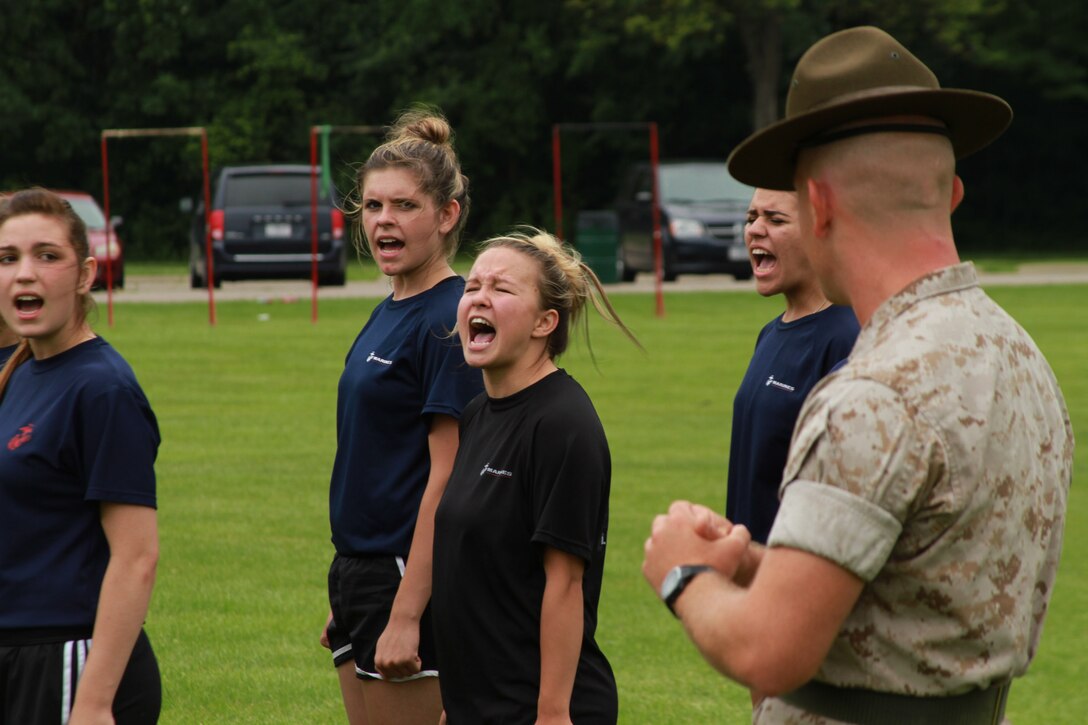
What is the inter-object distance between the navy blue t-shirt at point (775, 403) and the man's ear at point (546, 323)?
0.67m

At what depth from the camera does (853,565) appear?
225cm

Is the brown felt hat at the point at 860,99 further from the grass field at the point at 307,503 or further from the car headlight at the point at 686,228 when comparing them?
the car headlight at the point at 686,228

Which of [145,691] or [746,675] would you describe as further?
[145,691]

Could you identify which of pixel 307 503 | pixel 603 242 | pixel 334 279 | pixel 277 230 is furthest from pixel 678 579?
pixel 603 242

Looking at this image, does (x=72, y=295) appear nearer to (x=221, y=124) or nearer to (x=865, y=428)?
(x=865, y=428)

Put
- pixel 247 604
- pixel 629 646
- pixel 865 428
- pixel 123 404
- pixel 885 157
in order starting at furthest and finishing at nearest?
pixel 247 604 < pixel 629 646 < pixel 123 404 < pixel 885 157 < pixel 865 428

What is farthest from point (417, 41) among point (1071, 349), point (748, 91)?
point (1071, 349)

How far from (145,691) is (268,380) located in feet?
42.0

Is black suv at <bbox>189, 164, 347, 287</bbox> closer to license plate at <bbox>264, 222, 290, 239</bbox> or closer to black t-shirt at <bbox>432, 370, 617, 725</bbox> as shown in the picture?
license plate at <bbox>264, 222, 290, 239</bbox>

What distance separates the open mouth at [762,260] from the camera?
14.6 ft

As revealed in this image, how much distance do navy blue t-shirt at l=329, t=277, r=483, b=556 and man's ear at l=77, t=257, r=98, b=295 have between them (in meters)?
0.81

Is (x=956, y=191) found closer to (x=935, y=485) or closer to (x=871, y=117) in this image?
(x=871, y=117)

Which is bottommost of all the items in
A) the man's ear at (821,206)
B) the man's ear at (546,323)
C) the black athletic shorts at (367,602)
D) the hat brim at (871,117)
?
the black athletic shorts at (367,602)

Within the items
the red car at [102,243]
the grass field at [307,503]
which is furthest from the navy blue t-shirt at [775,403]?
the red car at [102,243]
